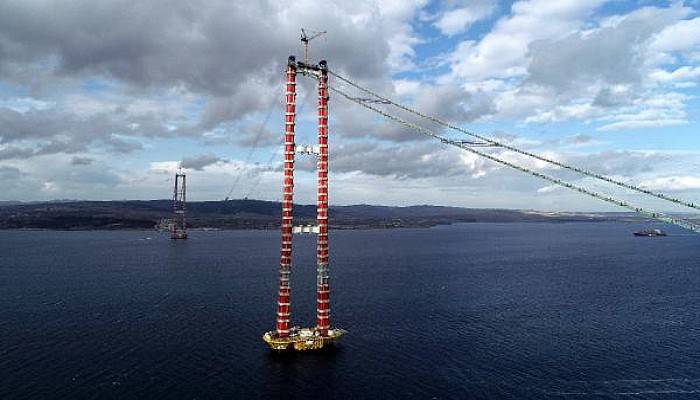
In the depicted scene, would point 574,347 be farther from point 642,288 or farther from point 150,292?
point 150,292

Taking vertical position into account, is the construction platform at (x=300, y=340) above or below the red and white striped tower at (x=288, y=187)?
below

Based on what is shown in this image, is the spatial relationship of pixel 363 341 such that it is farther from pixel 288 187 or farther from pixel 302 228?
pixel 288 187

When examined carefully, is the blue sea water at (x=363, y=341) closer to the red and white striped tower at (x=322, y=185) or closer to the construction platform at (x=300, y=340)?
the construction platform at (x=300, y=340)

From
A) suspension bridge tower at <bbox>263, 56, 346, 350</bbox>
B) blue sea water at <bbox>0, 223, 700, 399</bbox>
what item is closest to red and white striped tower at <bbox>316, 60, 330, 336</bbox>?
suspension bridge tower at <bbox>263, 56, 346, 350</bbox>

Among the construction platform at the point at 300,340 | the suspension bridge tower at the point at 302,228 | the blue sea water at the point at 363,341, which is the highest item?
the suspension bridge tower at the point at 302,228

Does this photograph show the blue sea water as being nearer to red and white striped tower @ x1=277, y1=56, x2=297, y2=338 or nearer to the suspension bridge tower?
the suspension bridge tower

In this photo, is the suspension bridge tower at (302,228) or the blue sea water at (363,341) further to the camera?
the suspension bridge tower at (302,228)

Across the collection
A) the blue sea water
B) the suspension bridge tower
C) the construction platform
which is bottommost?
the blue sea water

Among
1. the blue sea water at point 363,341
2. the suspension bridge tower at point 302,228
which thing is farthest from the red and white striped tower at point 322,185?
the blue sea water at point 363,341
